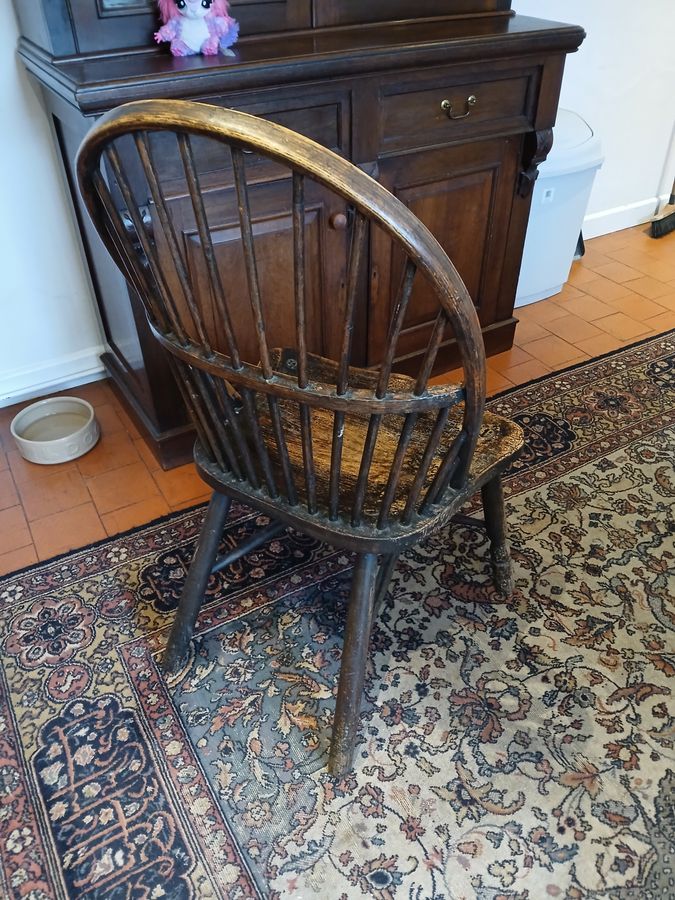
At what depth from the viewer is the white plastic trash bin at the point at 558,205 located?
94.6 inches

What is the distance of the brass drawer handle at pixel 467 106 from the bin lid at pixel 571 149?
552 millimetres

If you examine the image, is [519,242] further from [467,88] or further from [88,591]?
[88,591]

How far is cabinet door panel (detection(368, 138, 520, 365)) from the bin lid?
0.35 meters

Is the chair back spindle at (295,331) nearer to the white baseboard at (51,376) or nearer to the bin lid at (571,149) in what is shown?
the white baseboard at (51,376)

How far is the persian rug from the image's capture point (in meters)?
1.14

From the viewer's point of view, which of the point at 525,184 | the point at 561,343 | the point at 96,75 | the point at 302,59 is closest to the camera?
the point at 96,75

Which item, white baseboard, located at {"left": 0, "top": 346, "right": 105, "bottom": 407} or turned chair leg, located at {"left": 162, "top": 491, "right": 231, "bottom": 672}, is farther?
white baseboard, located at {"left": 0, "top": 346, "right": 105, "bottom": 407}

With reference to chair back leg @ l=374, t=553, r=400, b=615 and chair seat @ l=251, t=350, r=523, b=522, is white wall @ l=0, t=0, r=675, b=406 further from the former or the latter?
chair back leg @ l=374, t=553, r=400, b=615

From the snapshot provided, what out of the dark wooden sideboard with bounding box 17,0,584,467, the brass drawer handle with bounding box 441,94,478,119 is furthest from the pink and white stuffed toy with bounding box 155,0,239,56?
the brass drawer handle with bounding box 441,94,478,119

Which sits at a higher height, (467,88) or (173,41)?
(173,41)

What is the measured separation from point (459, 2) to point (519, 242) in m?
0.67

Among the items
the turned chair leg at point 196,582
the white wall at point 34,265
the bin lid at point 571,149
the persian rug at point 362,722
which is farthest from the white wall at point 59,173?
the turned chair leg at point 196,582

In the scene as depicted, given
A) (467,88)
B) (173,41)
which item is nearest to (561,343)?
(467,88)

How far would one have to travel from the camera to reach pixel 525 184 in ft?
6.93
